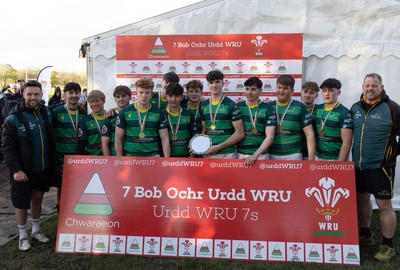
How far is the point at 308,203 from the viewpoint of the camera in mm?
3346

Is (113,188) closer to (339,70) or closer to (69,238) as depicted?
(69,238)

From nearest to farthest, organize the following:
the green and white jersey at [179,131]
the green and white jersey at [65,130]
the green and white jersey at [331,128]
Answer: the green and white jersey at [331,128] < the green and white jersey at [179,131] < the green and white jersey at [65,130]

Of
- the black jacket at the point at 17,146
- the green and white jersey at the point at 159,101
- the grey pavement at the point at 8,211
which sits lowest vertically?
the grey pavement at the point at 8,211

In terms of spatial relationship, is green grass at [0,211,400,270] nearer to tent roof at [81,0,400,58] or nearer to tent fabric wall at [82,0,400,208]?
tent fabric wall at [82,0,400,208]

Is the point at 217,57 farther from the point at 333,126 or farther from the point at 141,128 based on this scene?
the point at 333,126

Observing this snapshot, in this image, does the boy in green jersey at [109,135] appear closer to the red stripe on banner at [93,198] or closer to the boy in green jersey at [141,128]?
the boy in green jersey at [141,128]

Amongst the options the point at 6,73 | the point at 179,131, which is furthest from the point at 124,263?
the point at 6,73

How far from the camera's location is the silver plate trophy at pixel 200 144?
11.7ft

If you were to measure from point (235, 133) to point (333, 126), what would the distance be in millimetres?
1020

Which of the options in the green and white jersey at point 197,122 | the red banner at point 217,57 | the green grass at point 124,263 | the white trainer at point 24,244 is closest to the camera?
the green grass at point 124,263

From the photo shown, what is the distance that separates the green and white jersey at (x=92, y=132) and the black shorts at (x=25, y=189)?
21.6 inches

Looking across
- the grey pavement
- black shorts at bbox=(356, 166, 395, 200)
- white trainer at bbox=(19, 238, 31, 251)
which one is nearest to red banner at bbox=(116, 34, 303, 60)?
black shorts at bbox=(356, 166, 395, 200)

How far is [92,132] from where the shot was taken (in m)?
4.02

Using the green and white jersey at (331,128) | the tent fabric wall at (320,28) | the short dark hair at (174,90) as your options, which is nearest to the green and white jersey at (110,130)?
the short dark hair at (174,90)
